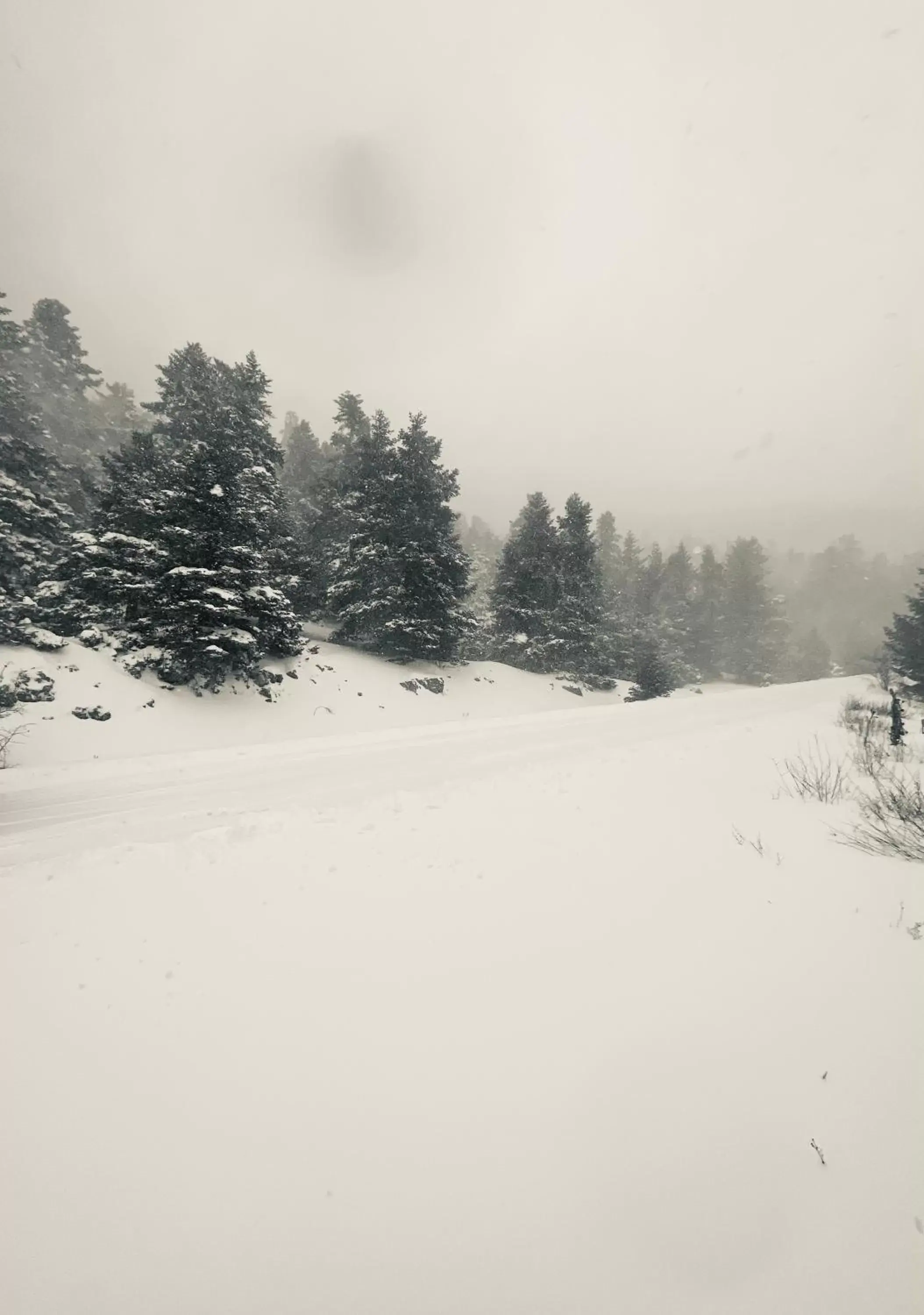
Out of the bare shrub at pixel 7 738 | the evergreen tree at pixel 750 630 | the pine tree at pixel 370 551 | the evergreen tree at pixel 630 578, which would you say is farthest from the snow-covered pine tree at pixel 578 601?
the evergreen tree at pixel 750 630

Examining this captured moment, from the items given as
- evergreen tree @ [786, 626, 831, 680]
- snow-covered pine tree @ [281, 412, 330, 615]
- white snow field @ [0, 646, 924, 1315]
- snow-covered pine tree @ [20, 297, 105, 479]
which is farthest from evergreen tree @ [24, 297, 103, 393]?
evergreen tree @ [786, 626, 831, 680]

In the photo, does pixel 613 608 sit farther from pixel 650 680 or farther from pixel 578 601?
pixel 650 680

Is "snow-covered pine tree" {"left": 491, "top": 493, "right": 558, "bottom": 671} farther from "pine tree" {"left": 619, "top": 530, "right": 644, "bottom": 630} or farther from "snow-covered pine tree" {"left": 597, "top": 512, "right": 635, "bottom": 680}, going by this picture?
"pine tree" {"left": 619, "top": 530, "right": 644, "bottom": 630}

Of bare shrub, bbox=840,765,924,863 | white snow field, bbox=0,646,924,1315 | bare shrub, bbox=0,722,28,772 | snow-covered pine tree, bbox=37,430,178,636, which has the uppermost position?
snow-covered pine tree, bbox=37,430,178,636

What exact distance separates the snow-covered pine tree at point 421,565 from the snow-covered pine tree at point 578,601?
25.3 ft

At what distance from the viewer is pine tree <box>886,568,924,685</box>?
2514 centimetres

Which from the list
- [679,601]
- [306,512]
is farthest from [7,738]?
[679,601]

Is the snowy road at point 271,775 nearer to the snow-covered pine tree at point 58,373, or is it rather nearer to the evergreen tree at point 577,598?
the evergreen tree at point 577,598

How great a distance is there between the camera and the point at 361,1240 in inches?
73.5

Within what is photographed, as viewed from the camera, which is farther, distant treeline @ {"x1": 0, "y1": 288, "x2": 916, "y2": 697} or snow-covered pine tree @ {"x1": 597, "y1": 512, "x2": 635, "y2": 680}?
snow-covered pine tree @ {"x1": 597, "y1": 512, "x2": 635, "y2": 680}

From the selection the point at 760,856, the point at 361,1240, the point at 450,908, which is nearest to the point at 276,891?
the point at 450,908

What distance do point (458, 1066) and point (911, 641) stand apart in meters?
33.8

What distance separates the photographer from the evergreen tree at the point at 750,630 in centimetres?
4625

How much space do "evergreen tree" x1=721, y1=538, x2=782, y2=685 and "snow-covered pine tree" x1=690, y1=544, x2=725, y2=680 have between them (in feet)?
1.93
